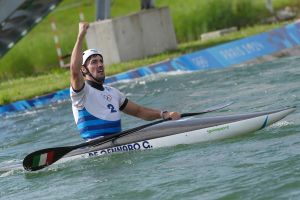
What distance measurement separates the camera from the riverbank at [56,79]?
1997 cm

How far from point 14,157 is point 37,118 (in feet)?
13.1

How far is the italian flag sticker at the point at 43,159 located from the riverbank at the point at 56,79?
8.49 meters

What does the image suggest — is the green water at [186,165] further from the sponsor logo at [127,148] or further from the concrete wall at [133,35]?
the concrete wall at [133,35]

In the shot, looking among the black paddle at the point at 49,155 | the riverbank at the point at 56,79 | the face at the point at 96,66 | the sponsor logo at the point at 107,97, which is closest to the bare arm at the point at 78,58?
the face at the point at 96,66

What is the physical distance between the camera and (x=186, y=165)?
10.1 m

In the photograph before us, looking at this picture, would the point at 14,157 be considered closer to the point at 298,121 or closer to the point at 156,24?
the point at 298,121

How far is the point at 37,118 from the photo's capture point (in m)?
17.7

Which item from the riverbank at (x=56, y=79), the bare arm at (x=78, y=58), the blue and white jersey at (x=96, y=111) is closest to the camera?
the bare arm at (x=78, y=58)

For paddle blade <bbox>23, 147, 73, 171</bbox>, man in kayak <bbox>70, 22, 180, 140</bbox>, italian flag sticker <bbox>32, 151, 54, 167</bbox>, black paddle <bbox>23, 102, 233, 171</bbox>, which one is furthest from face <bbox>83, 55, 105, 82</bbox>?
italian flag sticker <bbox>32, 151, 54, 167</bbox>

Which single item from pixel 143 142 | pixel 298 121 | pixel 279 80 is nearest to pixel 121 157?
pixel 143 142

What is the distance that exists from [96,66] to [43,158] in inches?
53.7

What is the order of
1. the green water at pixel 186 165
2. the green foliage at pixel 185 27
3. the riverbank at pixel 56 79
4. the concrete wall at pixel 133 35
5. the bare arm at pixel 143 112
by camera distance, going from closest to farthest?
the green water at pixel 186 165 → the bare arm at pixel 143 112 → the riverbank at pixel 56 79 → the concrete wall at pixel 133 35 → the green foliage at pixel 185 27

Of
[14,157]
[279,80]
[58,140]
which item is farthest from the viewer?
[279,80]

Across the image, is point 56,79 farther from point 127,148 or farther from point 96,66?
point 96,66
